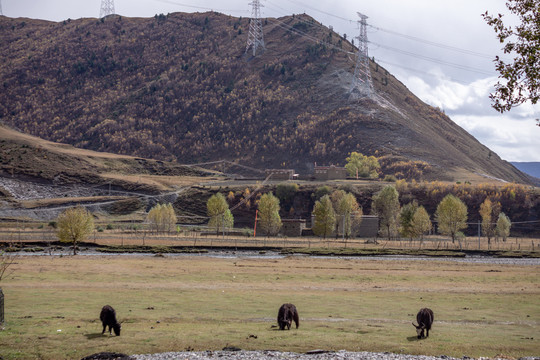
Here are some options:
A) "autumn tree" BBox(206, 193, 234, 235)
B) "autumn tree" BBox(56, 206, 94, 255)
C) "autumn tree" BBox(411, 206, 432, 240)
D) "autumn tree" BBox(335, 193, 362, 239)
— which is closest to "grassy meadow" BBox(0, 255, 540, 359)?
"autumn tree" BBox(56, 206, 94, 255)

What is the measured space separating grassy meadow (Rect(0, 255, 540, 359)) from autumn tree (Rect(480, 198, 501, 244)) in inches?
2411

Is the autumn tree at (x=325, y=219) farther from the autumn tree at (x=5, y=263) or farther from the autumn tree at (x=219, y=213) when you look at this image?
the autumn tree at (x=5, y=263)

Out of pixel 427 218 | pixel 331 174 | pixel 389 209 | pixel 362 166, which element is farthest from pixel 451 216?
pixel 362 166

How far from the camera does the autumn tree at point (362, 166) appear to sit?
175087mm

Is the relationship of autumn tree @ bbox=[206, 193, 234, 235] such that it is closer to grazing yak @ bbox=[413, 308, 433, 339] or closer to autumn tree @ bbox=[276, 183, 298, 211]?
autumn tree @ bbox=[276, 183, 298, 211]

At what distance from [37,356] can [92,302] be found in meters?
12.6

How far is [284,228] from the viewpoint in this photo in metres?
116

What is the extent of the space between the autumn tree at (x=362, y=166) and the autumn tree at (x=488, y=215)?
134 feet

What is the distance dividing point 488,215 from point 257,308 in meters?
102

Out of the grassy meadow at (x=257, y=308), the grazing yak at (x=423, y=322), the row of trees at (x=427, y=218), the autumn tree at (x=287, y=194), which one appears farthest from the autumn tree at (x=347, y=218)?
the grazing yak at (x=423, y=322)

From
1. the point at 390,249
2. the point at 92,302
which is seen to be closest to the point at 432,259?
the point at 390,249

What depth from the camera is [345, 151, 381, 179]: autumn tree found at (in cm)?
17509

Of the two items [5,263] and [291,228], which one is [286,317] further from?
[291,228]

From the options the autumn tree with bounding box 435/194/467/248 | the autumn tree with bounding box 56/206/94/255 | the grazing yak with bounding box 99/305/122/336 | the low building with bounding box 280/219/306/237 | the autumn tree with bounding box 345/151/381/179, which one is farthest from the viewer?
the autumn tree with bounding box 345/151/381/179
